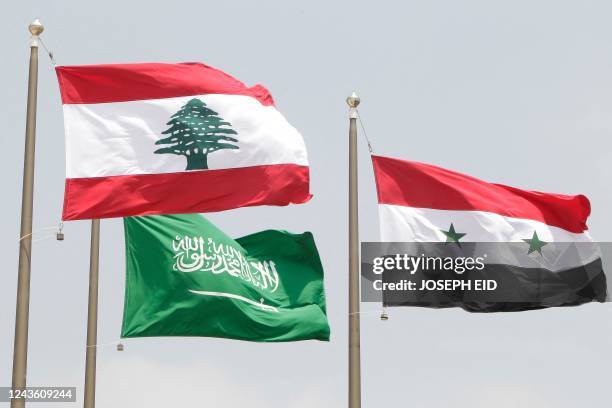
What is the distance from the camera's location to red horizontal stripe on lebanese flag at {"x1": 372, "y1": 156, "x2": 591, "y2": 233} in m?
20.1

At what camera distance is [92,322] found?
21188 mm

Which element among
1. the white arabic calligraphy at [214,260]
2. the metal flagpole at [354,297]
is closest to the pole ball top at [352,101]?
the metal flagpole at [354,297]

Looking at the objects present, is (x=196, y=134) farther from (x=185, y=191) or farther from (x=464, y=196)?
(x=464, y=196)

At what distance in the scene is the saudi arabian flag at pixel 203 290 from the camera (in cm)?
2338

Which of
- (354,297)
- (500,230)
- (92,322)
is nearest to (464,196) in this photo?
(500,230)

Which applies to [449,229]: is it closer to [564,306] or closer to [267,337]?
[564,306]

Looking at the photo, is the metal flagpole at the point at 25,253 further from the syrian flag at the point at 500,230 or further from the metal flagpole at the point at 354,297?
the syrian flag at the point at 500,230

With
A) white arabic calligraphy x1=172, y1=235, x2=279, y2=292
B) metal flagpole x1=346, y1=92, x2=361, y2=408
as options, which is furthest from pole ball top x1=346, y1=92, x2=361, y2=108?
white arabic calligraphy x1=172, y1=235, x2=279, y2=292

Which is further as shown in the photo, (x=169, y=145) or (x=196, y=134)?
(x=196, y=134)

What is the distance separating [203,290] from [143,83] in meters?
5.85

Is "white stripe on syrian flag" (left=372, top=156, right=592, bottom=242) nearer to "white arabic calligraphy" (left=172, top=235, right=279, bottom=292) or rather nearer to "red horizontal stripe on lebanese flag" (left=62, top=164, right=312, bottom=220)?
"red horizontal stripe on lebanese flag" (left=62, top=164, right=312, bottom=220)

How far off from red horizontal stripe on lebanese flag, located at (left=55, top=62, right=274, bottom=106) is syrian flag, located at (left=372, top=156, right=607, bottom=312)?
8.33 ft

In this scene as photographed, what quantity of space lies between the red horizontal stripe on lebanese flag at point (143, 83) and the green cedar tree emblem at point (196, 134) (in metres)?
0.31

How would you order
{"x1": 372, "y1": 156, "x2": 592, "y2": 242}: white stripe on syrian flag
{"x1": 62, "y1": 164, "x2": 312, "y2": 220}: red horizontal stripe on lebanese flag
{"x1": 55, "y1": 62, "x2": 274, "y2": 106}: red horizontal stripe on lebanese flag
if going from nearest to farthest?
{"x1": 62, "y1": 164, "x2": 312, "y2": 220}: red horizontal stripe on lebanese flag
{"x1": 55, "y1": 62, "x2": 274, "y2": 106}: red horizontal stripe on lebanese flag
{"x1": 372, "y1": 156, "x2": 592, "y2": 242}: white stripe on syrian flag
